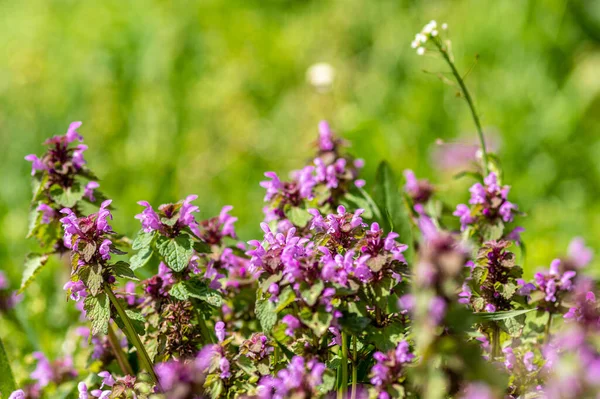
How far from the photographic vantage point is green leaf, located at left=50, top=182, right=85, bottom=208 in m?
1.85

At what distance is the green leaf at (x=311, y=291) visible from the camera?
52.4 inches

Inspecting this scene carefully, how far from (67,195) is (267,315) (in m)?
0.73

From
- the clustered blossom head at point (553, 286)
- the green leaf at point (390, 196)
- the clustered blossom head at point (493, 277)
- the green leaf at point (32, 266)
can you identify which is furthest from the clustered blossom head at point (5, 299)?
the clustered blossom head at point (553, 286)

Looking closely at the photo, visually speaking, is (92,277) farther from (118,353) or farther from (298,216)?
(298,216)

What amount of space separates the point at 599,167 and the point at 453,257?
3.25m

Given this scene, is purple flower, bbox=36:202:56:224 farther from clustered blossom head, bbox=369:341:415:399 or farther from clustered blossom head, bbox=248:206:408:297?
clustered blossom head, bbox=369:341:415:399

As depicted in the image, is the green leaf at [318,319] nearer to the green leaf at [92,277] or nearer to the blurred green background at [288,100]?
the green leaf at [92,277]

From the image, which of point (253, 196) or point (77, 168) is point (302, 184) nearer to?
point (77, 168)

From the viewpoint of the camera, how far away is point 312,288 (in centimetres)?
136

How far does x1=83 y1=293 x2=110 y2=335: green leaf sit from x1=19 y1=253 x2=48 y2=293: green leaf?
0.42m

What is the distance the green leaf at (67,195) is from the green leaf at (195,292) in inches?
16.6

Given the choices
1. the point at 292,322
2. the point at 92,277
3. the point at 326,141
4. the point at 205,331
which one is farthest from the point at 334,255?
the point at 326,141

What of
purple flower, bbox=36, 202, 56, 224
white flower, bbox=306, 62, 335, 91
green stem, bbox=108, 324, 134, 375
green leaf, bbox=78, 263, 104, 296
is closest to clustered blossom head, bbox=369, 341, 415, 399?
green leaf, bbox=78, 263, 104, 296

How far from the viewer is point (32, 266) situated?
1978mm
